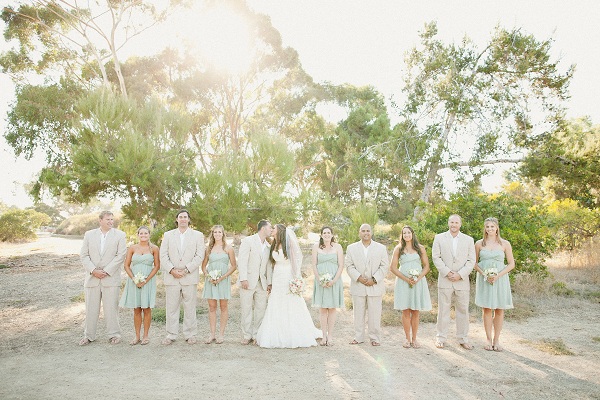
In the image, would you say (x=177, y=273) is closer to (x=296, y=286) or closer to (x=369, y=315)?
(x=296, y=286)

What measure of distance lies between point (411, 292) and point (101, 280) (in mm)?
4707

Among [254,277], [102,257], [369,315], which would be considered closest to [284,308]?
[254,277]

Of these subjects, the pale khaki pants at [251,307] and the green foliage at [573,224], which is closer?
the pale khaki pants at [251,307]

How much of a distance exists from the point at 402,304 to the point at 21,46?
22.6 m

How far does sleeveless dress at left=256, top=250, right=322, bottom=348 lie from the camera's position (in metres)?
6.84

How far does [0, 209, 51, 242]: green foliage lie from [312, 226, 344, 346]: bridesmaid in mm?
30685

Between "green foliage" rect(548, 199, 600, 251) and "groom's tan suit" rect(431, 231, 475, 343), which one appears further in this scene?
"green foliage" rect(548, 199, 600, 251)

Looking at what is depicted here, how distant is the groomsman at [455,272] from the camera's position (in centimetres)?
670

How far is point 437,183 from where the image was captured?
1415 centimetres

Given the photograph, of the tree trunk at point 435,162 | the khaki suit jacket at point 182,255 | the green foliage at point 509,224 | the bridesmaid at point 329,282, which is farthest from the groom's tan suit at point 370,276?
the tree trunk at point 435,162

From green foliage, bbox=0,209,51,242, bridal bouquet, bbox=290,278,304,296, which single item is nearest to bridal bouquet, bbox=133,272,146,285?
bridal bouquet, bbox=290,278,304,296

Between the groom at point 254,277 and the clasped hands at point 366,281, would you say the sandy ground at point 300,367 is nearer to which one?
the groom at point 254,277

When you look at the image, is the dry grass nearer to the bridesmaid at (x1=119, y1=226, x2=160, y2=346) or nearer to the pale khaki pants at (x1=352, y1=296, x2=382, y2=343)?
the bridesmaid at (x1=119, y1=226, x2=160, y2=346)

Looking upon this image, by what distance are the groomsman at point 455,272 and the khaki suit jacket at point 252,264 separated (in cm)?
252
